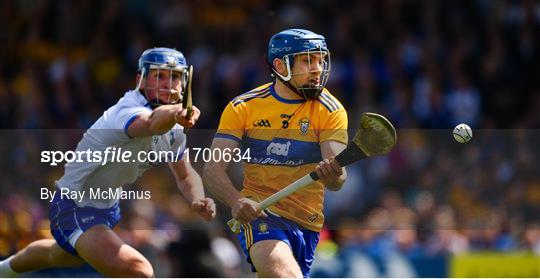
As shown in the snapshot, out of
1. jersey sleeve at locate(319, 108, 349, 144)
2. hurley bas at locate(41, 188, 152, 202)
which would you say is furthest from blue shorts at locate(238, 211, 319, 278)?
hurley bas at locate(41, 188, 152, 202)

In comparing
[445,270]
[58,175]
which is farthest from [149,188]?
[445,270]

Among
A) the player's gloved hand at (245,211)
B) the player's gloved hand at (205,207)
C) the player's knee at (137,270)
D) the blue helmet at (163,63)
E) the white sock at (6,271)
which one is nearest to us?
the player's gloved hand at (245,211)

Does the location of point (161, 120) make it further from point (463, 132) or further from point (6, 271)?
point (6, 271)

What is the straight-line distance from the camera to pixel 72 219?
775 centimetres

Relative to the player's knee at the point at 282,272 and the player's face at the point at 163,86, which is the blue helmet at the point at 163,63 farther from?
the player's knee at the point at 282,272

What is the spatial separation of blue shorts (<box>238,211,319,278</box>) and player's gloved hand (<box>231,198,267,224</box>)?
0.13 feet

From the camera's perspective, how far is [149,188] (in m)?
7.95

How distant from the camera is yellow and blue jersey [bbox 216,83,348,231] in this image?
742cm

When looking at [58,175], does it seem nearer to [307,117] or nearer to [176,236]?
[307,117]

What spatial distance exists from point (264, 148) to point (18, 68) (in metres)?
7.92

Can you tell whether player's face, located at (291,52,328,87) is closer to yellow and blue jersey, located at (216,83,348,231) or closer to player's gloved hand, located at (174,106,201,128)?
yellow and blue jersey, located at (216,83,348,231)

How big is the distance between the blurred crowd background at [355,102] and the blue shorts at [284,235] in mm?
769

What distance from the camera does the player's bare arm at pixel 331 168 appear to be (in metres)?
7.11

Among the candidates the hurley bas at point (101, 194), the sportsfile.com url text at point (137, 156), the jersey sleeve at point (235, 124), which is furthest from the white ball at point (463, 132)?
the hurley bas at point (101, 194)
